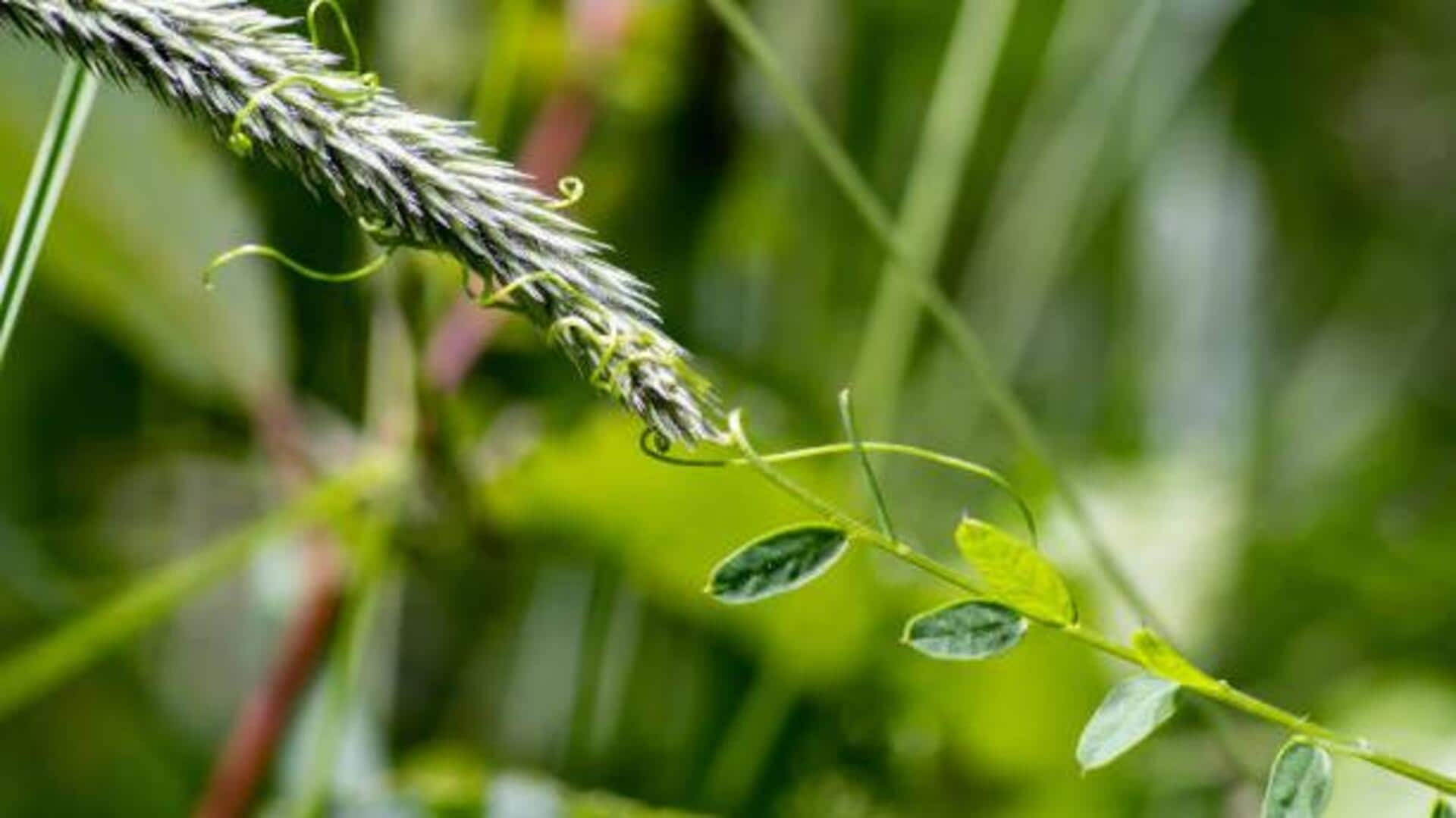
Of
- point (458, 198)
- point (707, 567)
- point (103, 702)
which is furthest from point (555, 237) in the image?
point (103, 702)

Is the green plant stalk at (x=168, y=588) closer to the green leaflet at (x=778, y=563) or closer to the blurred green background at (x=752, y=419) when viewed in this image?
the blurred green background at (x=752, y=419)

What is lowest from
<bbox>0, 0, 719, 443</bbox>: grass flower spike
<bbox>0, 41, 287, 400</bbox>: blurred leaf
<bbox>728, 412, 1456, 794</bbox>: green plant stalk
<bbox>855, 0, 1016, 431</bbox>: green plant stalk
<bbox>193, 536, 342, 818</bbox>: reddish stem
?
<bbox>193, 536, 342, 818</bbox>: reddish stem

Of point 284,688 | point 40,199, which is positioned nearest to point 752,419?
point 284,688

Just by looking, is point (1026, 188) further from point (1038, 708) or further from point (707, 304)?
point (1038, 708)

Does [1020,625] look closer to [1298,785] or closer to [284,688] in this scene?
[1298,785]

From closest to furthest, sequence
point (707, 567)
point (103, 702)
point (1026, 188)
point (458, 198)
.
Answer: point (458, 198), point (707, 567), point (103, 702), point (1026, 188)

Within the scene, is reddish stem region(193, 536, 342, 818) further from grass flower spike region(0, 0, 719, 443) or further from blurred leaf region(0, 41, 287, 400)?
grass flower spike region(0, 0, 719, 443)

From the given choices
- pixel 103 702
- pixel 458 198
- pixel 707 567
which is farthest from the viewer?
pixel 103 702

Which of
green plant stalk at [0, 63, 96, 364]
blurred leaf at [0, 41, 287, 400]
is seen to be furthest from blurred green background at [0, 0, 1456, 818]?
green plant stalk at [0, 63, 96, 364]
